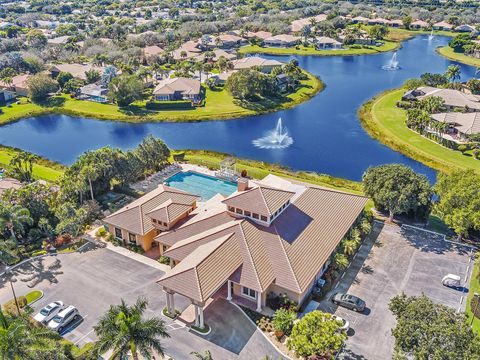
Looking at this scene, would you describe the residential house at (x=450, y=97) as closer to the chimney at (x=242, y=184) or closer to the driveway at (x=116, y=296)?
the chimney at (x=242, y=184)

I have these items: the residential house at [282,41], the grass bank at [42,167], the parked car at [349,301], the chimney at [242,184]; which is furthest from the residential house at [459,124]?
the residential house at [282,41]

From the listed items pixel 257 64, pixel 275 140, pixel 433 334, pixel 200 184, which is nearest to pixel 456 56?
pixel 257 64

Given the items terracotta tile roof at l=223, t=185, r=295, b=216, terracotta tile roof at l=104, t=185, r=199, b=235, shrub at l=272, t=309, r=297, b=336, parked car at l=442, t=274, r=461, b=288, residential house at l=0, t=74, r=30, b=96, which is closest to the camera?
shrub at l=272, t=309, r=297, b=336

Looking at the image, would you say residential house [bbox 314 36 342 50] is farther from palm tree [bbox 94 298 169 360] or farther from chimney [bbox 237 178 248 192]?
palm tree [bbox 94 298 169 360]

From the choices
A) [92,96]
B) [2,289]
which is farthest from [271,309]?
[92,96]

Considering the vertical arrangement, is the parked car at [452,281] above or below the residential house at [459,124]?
below

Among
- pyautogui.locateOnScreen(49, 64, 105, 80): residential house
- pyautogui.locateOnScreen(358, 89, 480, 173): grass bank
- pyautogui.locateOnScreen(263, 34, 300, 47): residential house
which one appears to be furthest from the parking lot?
pyautogui.locateOnScreen(263, 34, 300, 47): residential house

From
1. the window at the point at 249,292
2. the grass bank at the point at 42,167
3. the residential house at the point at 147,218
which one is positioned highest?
the residential house at the point at 147,218
